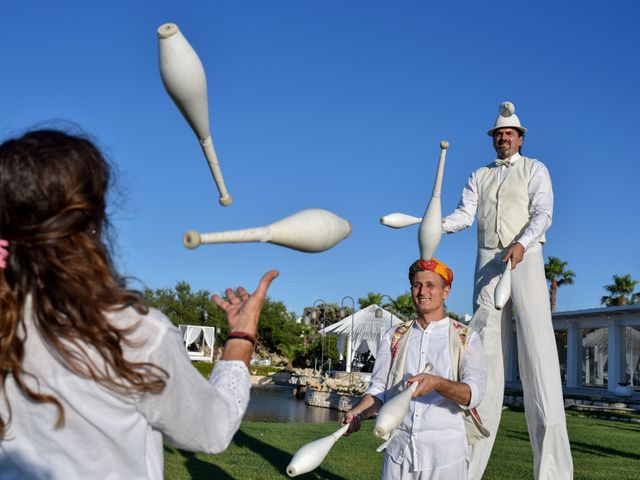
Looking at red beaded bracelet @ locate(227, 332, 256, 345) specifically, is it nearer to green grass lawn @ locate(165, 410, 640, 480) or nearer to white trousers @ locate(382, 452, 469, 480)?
white trousers @ locate(382, 452, 469, 480)

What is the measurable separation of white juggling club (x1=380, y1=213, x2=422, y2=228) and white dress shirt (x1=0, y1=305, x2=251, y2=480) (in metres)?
2.52

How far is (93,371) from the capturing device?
1511 mm

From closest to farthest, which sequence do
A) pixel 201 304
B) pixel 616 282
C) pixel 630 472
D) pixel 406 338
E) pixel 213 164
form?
pixel 213 164
pixel 406 338
pixel 630 472
pixel 616 282
pixel 201 304

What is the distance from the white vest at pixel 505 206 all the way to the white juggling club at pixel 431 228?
97 cm

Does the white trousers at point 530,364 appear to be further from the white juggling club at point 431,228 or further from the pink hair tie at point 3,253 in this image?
the pink hair tie at point 3,253

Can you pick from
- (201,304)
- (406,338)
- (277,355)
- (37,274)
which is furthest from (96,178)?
(201,304)

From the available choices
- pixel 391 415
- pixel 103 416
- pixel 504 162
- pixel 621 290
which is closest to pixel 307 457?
pixel 391 415

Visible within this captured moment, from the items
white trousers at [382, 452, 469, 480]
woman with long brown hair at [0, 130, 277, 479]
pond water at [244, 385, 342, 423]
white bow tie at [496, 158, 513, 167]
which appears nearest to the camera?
woman with long brown hair at [0, 130, 277, 479]

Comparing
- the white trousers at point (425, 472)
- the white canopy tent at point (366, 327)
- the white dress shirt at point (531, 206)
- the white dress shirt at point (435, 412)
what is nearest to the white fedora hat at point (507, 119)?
the white dress shirt at point (531, 206)

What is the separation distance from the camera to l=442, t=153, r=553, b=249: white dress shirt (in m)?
4.48

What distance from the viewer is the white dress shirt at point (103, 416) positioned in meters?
1.53

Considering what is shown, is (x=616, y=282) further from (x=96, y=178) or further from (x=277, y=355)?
(x=96, y=178)

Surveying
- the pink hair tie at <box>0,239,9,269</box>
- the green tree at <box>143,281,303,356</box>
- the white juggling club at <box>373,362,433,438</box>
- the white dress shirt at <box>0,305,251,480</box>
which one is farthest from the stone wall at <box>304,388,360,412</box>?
the green tree at <box>143,281,303,356</box>

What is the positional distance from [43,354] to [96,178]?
398mm
